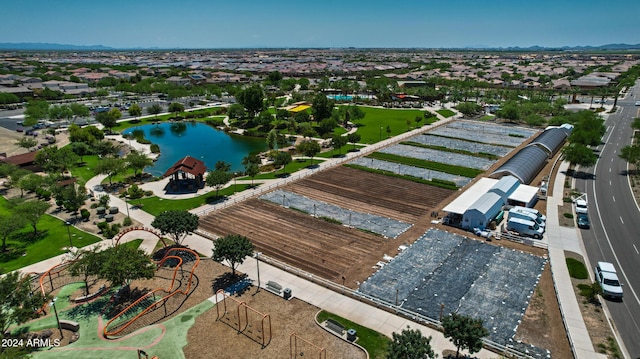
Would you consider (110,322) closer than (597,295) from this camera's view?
Yes

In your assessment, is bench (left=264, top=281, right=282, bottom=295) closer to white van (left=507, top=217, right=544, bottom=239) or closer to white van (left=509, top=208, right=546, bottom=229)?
white van (left=507, top=217, right=544, bottom=239)

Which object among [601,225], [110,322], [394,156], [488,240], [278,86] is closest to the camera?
[110,322]

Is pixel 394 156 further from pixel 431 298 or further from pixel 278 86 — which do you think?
pixel 278 86

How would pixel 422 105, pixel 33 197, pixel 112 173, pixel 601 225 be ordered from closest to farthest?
1. pixel 601 225
2. pixel 33 197
3. pixel 112 173
4. pixel 422 105

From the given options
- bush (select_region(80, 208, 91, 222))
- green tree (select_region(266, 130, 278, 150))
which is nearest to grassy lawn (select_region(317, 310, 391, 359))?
bush (select_region(80, 208, 91, 222))

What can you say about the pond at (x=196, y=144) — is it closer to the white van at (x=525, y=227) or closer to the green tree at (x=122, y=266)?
the green tree at (x=122, y=266)

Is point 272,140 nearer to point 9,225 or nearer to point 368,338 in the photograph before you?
point 9,225

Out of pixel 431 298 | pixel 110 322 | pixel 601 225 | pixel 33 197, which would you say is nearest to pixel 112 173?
pixel 33 197
